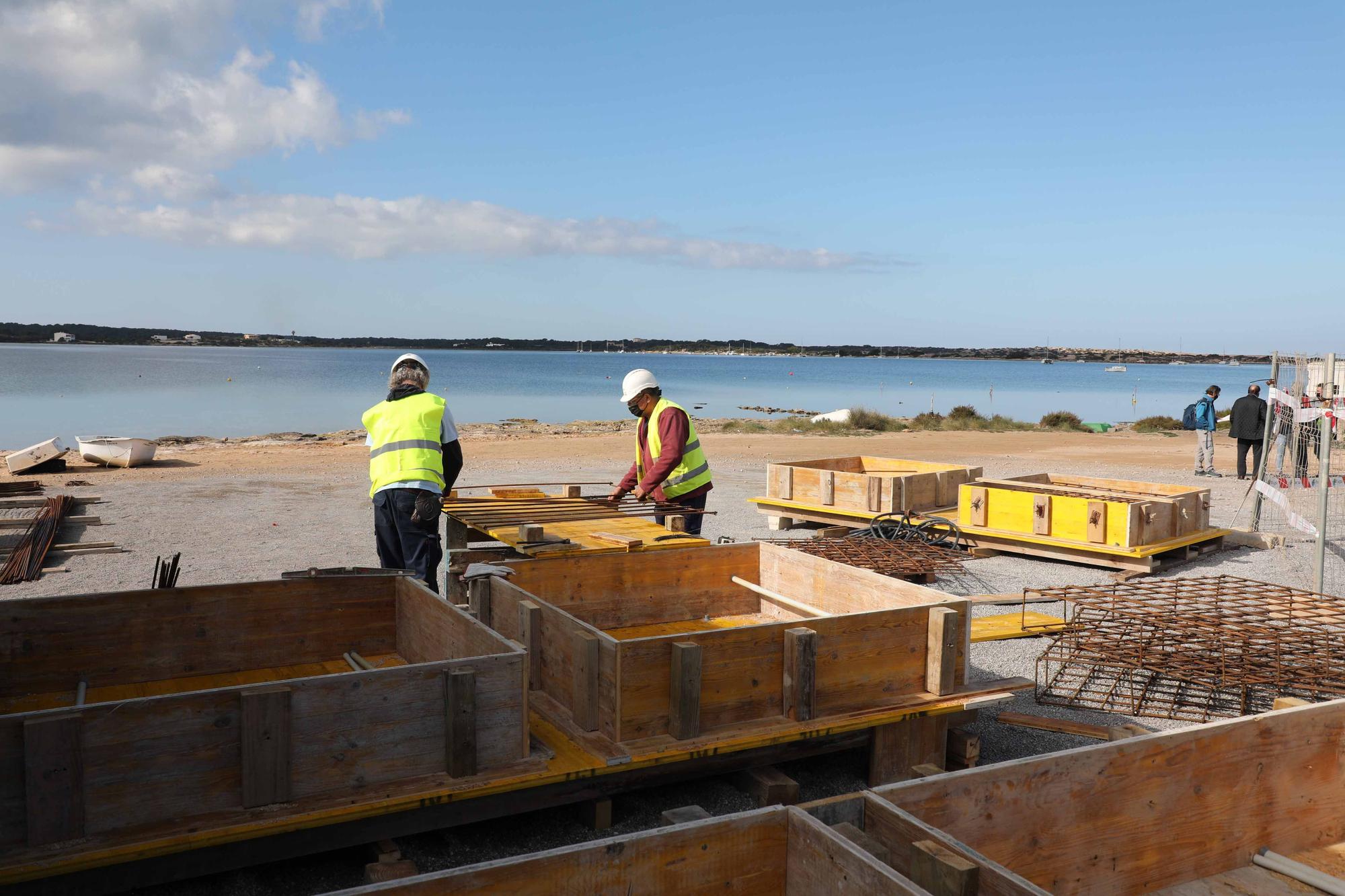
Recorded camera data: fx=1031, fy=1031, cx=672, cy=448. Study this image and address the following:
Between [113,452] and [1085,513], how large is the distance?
18862 millimetres

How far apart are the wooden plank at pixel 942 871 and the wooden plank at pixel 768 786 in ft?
6.83

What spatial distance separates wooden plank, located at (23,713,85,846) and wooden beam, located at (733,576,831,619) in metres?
4.20

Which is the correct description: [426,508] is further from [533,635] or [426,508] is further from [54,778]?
[54,778]

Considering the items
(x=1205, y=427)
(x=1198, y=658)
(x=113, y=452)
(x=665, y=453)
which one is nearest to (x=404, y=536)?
(x=665, y=453)

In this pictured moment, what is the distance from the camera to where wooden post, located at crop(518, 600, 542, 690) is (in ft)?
18.1

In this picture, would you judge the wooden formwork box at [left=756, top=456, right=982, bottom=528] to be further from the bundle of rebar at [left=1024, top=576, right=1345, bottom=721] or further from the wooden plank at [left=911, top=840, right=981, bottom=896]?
the wooden plank at [left=911, top=840, right=981, bottom=896]

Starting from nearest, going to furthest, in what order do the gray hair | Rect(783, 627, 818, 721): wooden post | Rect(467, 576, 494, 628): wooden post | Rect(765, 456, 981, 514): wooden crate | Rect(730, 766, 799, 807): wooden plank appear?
Rect(730, 766, 799, 807): wooden plank < Rect(783, 627, 818, 721): wooden post < Rect(467, 576, 494, 628): wooden post < the gray hair < Rect(765, 456, 981, 514): wooden crate

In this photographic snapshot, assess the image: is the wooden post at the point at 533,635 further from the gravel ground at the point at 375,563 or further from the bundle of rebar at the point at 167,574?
the bundle of rebar at the point at 167,574

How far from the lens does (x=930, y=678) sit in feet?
18.6

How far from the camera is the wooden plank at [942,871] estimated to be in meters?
2.72

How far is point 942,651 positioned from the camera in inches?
220

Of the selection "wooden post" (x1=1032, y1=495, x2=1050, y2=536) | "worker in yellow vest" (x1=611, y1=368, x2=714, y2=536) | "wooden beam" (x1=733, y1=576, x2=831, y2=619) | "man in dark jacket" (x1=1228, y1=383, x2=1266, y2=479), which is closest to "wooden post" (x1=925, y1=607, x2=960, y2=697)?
"wooden beam" (x1=733, y1=576, x2=831, y2=619)

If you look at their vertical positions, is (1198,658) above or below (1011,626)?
above

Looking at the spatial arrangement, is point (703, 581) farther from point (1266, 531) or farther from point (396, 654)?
point (1266, 531)
